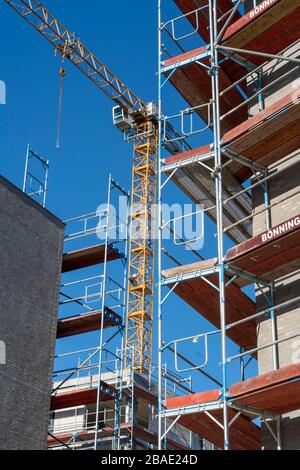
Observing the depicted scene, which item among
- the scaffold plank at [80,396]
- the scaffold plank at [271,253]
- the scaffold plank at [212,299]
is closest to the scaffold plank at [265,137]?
the scaffold plank at [271,253]

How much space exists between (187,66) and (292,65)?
2793mm

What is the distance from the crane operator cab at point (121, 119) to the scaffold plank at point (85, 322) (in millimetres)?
34529

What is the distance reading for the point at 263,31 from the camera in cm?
2083

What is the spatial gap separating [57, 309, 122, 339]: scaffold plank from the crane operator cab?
34529 mm

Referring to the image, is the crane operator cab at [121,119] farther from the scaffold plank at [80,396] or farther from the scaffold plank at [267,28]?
the scaffold plank at [267,28]

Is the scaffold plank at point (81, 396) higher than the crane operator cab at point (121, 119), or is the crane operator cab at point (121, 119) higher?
the crane operator cab at point (121, 119)

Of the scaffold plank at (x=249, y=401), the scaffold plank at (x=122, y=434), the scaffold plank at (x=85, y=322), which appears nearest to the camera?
the scaffold plank at (x=249, y=401)

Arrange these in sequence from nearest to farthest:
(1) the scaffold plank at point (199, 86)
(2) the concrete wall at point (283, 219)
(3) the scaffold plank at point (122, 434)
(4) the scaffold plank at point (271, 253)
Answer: (4) the scaffold plank at point (271, 253) < (2) the concrete wall at point (283, 219) < (1) the scaffold plank at point (199, 86) < (3) the scaffold plank at point (122, 434)

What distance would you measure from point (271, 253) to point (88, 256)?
45.0 ft

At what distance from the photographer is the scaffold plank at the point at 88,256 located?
30594 mm

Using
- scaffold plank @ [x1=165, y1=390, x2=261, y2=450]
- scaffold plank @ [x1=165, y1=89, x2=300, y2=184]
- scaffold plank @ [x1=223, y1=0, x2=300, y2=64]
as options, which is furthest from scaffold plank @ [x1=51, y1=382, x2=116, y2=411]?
scaffold plank @ [x1=223, y1=0, x2=300, y2=64]

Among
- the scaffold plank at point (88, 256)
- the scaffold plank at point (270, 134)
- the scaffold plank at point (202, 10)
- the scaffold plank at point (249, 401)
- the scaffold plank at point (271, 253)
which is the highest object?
the scaffold plank at point (202, 10)
